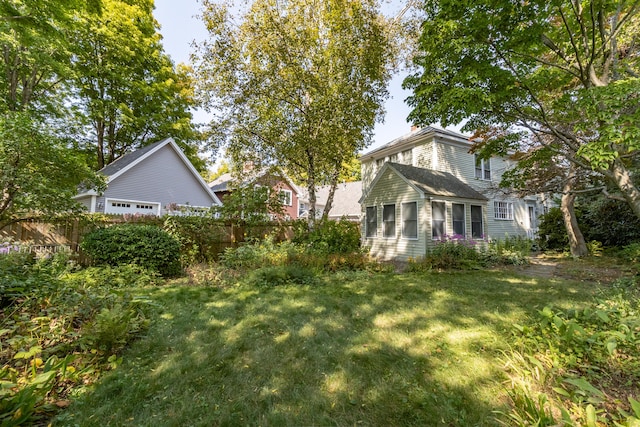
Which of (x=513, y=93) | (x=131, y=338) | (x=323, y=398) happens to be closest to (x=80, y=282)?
(x=131, y=338)

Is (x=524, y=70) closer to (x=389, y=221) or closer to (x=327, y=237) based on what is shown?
(x=389, y=221)

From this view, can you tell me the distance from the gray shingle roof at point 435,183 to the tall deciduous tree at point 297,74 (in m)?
2.66

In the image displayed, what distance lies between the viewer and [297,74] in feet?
32.2

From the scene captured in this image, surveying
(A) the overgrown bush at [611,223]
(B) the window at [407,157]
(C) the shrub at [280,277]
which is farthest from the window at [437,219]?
→ (A) the overgrown bush at [611,223]

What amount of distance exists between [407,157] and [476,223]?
508 cm

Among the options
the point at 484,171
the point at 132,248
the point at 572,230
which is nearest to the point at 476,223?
the point at 572,230

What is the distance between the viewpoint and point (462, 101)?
5.95 metres

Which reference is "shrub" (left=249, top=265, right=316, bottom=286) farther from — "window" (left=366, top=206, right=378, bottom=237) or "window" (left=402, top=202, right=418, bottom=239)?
"window" (left=366, top=206, right=378, bottom=237)

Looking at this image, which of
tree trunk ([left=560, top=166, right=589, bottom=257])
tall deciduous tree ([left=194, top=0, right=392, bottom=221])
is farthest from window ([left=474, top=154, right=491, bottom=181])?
tall deciduous tree ([left=194, top=0, right=392, bottom=221])

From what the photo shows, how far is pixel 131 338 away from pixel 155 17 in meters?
22.3

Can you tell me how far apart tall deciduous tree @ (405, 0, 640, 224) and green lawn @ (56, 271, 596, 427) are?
3501 mm

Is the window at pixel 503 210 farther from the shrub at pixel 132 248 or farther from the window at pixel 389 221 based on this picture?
the shrub at pixel 132 248

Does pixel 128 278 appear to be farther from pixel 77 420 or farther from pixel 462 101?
pixel 462 101

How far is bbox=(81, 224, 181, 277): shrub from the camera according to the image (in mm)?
6582
